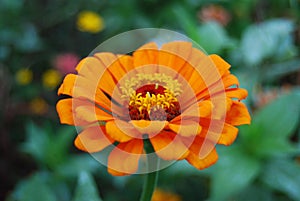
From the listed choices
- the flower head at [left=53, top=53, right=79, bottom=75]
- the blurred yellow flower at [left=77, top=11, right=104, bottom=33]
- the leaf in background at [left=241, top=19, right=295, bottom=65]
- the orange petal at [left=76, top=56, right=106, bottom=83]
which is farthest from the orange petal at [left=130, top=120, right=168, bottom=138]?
the blurred yellow flower at [left=77, top=11, right=104, bottom=33]

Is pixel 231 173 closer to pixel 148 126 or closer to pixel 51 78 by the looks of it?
pixel 148 126

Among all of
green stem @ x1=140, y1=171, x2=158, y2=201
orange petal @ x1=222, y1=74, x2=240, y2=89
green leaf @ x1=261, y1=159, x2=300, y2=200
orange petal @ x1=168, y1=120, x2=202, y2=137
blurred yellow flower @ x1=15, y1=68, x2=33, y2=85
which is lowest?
blurred yellow flower @ x1=15, y1=68, x2=33, y2=85

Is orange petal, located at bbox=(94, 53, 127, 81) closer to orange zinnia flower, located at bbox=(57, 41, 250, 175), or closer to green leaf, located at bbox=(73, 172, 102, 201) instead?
orange zinnia flower, located at bbox=(57, 41, 250, 175)

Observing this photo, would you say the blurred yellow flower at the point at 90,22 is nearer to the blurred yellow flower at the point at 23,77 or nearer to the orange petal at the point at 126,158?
the blurred yellow flower at the point at 23,77

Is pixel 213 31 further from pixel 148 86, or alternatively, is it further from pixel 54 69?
pixel 54 69

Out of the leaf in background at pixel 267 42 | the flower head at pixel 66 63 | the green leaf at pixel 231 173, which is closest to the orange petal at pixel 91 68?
the green leaf at pixel 231 173

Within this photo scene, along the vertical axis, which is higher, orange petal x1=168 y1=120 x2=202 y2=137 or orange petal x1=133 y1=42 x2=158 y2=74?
orange petal x1=168 y1=120 x2=202 y2=137
